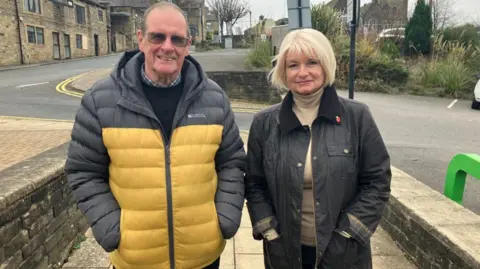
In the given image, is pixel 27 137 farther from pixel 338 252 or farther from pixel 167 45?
pixel 338 252

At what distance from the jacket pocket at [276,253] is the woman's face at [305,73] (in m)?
0.80

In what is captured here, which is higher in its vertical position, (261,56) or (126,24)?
(126,24)

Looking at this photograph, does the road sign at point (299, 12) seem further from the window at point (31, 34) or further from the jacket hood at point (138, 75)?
the window at point (31, 34)

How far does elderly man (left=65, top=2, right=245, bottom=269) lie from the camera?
5.98 ft

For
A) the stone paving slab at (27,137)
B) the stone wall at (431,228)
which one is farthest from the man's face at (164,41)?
the stone paving slab at (27,137)

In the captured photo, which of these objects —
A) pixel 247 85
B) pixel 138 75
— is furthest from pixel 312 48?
pixel 247 85

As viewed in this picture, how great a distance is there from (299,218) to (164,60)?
103 cm

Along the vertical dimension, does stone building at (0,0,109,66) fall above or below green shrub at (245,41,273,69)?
above

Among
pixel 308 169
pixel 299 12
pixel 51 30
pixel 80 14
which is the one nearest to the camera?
pixel 308 169

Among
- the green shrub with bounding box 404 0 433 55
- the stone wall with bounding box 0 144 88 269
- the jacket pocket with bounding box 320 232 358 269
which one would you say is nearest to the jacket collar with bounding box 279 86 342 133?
the jacket pocket with bounding box 320 232 358 269

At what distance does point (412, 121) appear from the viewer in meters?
10.2

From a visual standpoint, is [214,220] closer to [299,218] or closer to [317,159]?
[299,218]

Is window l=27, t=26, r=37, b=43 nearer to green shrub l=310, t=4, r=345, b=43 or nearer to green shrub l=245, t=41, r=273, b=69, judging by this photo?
green shrub l=245, t=41, r=273, b=69

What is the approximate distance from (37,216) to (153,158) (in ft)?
5.39
